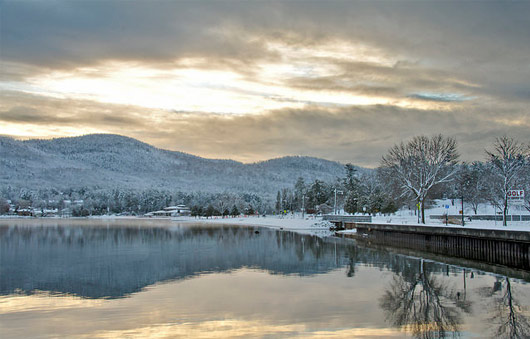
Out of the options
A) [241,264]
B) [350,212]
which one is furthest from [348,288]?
[350,212]

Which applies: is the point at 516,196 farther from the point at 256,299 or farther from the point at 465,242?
the point at 256,299

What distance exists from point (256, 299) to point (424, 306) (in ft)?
25.7

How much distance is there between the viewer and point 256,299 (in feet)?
79.0

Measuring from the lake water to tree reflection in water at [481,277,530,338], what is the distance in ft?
0.14

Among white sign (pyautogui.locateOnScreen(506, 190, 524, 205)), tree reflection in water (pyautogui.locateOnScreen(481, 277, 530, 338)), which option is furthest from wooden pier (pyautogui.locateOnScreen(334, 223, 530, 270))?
tree reflection in water (pyautogui.locateOnScreen(481, 277, 530, 338))

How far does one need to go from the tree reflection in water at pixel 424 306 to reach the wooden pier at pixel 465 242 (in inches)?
353

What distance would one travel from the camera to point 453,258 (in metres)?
44.4

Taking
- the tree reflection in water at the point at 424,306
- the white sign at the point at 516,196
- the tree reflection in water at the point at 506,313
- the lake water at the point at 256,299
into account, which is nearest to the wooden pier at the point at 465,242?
the lake water at the point at 256,299

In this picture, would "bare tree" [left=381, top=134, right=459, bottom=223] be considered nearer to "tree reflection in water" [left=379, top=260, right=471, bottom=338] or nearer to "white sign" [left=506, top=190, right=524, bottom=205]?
"white sign" [left=506, top=190, right=524, bottom=205]

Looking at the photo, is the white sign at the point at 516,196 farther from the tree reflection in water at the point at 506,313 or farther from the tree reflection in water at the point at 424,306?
the tree reflection in water at the point at 506,313

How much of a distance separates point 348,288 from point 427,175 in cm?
4836

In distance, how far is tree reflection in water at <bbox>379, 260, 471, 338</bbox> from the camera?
19.0 metres

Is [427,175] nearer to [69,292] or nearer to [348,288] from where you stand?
[348,288]

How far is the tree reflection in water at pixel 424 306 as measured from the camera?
62.4 ft
